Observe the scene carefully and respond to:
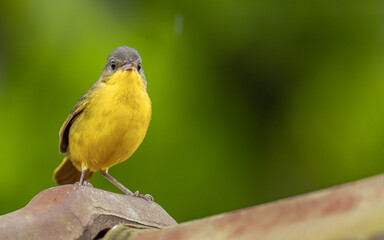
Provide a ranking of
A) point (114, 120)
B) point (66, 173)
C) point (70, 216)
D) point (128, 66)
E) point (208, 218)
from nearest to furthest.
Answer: point (208, 218), point (70, 216), point (114, 120), point (128, 66), point (66, 173)

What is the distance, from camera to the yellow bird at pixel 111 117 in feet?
11.2

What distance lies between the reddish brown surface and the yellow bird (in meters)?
1.76

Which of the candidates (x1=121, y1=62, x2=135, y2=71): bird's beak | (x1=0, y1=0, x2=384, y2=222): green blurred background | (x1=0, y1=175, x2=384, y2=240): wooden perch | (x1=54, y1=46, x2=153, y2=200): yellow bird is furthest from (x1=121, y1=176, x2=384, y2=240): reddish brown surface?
(x1=0, y1=0, x2=384, y2=222): green blurred background

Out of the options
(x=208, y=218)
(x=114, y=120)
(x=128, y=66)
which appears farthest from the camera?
(x=128, y=66)

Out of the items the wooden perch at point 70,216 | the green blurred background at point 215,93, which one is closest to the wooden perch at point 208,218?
the wooden perch at point 70,216

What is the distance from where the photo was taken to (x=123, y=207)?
6.91 ft

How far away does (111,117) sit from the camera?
3406 millimetres

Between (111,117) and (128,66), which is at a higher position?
(128,66)

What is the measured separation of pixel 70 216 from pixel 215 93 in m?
2.23

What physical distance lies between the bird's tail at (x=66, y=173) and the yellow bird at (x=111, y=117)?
143 millimetres

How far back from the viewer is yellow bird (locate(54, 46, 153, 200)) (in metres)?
3.40

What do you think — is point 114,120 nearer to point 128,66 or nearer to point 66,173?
point 128,66

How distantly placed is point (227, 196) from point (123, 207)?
1875 millimetres

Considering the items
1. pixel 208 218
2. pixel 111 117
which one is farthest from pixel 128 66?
pixel 208 218
